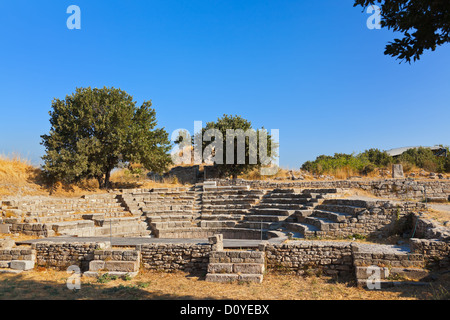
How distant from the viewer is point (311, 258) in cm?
820

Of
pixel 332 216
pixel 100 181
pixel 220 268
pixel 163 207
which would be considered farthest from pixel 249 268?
pixel 100 181

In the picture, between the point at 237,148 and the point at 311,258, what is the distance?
1720 centimetres

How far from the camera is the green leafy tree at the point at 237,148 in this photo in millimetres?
24906

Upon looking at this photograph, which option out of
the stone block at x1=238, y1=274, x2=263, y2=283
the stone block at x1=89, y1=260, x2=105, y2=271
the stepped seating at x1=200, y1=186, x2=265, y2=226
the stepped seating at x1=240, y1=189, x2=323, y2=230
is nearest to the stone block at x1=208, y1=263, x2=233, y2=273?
the stone block at x1=238, y1=274, x2=263, y2=283

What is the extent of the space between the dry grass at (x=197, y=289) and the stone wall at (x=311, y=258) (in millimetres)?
280

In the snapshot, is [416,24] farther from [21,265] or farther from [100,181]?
[100,181]

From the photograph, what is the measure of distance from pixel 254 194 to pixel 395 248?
9.16 metres

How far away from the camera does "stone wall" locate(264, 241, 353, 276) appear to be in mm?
7984

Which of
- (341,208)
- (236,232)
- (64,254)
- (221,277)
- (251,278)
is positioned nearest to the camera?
(251,278)

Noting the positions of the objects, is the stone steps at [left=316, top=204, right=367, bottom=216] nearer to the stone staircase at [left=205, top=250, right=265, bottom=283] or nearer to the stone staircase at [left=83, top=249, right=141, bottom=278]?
the stone staircase at [left=205, top=250, right=265, bottom=283]

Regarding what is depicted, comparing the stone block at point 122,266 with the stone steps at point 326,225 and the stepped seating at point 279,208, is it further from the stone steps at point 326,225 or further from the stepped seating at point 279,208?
the stone steps at point 326,225

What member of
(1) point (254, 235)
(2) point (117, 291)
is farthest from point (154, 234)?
(2) point (117, 291)

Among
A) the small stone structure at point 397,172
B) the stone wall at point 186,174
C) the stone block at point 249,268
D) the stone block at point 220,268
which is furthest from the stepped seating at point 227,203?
the stone wall at point 186,174

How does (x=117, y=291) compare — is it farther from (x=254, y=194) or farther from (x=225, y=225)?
(x=254, y=194)
